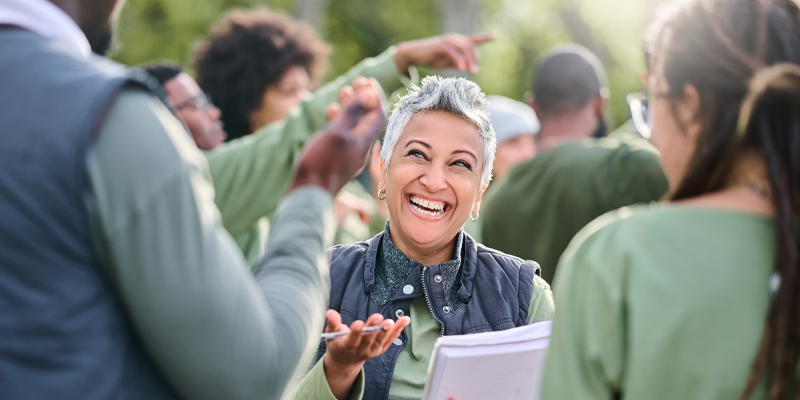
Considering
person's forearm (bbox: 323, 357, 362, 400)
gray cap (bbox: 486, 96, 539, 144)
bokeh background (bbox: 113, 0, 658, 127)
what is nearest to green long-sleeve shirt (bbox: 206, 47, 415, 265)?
person's forearm (bbox: 323, 357, 362, 400)

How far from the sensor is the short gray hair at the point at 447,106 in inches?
112

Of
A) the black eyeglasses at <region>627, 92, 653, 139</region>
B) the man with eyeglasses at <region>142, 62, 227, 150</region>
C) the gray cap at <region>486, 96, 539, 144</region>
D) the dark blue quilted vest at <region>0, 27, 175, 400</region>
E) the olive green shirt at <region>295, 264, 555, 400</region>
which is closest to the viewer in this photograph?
the dark blue quilted vest at <region>0, 27, 175, 400</region>

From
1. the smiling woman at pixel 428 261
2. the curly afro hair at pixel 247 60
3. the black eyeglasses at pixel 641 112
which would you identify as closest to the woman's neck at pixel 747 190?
the black eyeglasses at pixel 641 112

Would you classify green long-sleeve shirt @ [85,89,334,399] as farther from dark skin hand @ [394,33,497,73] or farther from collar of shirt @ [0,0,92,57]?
dark skin hand @ [394,33,497,73]

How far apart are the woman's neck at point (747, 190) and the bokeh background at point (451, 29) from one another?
50.6 feet

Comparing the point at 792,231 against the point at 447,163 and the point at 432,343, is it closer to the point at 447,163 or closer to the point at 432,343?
the point at 432,343

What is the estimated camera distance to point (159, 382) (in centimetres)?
137

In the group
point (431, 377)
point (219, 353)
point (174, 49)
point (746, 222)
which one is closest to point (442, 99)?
point (431, 377)

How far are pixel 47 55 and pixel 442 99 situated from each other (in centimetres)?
174

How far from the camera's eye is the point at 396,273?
2693 millimetres

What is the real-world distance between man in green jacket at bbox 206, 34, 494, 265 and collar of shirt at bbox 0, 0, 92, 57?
6.64 ft

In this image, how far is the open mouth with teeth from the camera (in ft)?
9.20

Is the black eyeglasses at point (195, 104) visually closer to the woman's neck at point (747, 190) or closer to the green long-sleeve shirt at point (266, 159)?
the green long-sleeve shirt at point (266, 159)

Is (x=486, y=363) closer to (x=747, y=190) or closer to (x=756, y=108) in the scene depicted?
(x=747, y=190)
